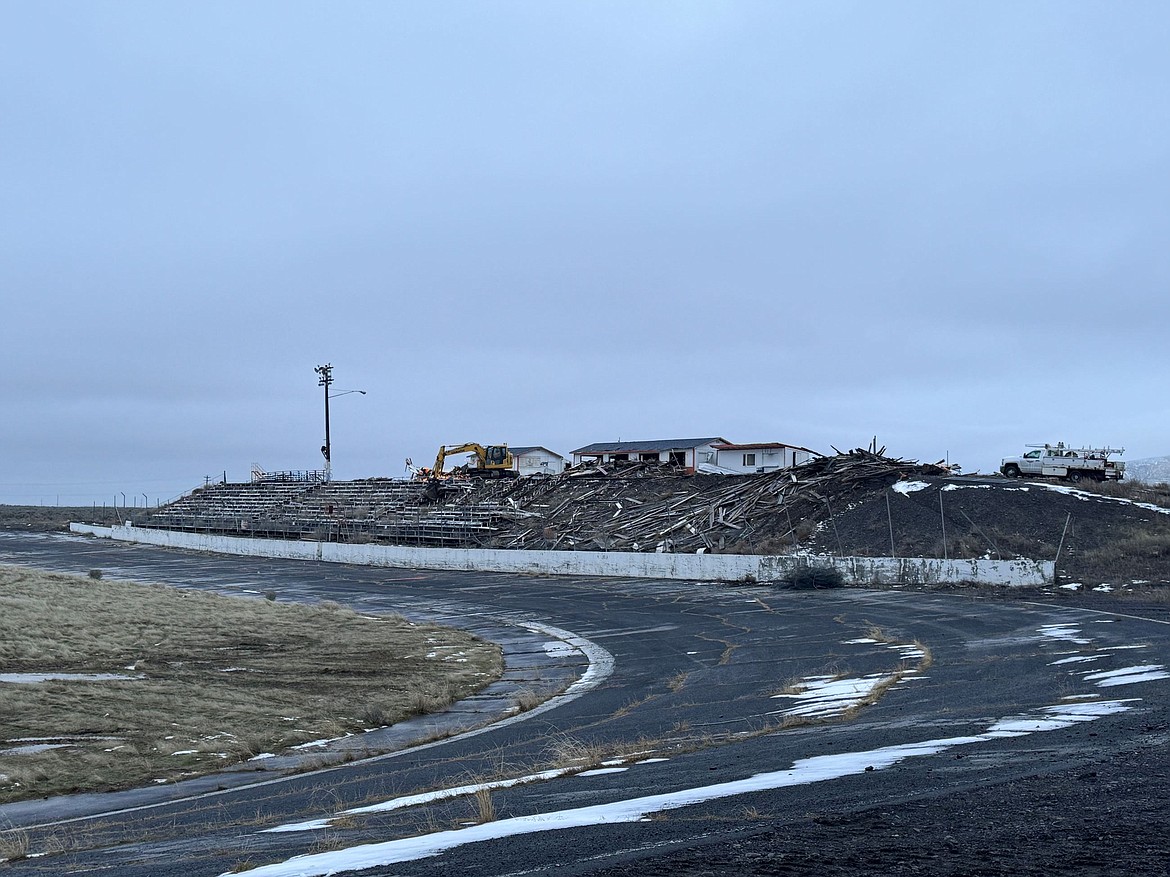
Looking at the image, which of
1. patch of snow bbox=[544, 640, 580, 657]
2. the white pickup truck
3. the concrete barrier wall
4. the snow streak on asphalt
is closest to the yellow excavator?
the concrete barrier wall

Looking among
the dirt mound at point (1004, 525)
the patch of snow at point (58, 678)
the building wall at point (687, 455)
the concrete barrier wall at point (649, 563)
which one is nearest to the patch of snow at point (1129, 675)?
the patch of snow at point (58, 678)

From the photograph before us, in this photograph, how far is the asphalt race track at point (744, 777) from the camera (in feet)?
21.2

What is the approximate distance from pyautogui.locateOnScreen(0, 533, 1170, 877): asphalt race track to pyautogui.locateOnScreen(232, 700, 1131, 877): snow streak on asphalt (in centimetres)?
3

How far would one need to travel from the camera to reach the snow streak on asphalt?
6.76m

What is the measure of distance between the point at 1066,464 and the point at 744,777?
184 ft

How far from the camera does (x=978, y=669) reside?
1753 cm

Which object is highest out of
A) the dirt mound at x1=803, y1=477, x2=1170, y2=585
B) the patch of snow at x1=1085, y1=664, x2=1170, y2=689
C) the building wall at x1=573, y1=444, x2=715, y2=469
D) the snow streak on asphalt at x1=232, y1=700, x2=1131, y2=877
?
the building wall at x1=573, y1=444, x2=715, y2=469

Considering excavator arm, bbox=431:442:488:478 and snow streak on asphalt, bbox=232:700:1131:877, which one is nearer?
snow streak on asphalt, bbox=232:700:1131:877

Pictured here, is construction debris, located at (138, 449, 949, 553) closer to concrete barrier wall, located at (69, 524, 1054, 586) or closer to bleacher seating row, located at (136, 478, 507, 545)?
bleacher seating row, located at (136, 478, 507, 545)

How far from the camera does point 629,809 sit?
25.7ft

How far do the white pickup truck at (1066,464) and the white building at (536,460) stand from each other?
41.1 meters

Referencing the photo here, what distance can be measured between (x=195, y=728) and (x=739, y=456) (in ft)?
195

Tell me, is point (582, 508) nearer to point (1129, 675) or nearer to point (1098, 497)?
point (1098, 497)

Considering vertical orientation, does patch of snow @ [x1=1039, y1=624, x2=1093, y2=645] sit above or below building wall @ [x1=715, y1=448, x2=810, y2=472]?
below
